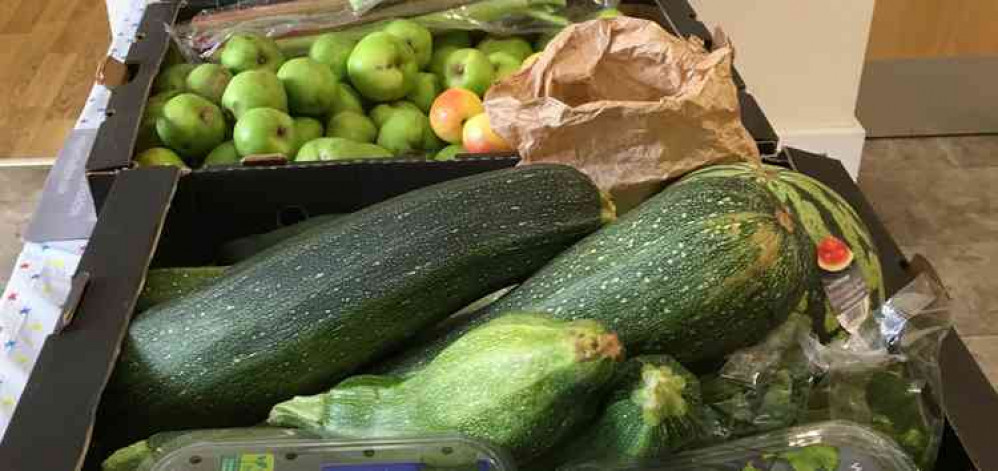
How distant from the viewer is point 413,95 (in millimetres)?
1288

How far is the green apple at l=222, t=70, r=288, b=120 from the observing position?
115cm

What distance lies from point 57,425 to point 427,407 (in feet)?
0.79

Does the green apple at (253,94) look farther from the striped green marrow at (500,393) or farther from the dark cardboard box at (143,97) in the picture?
the striped green marrow at (500,393)

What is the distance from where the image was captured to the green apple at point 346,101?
4.06ft

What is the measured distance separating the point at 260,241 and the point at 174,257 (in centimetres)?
9

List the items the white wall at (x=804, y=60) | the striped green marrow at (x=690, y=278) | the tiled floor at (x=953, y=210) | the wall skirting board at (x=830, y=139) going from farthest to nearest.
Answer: the wall skirting board at (x=830, y=139) → the white wall at (x=804, y=60) → the tiled floor at (x=953, y=210) → the striped green marrow at (x=690, y=278)

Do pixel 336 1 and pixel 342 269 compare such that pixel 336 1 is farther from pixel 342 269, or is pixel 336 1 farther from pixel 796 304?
pixel 796 304

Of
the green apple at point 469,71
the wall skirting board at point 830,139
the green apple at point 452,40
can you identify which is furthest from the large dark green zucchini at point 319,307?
the wall skirting board at point 830,139

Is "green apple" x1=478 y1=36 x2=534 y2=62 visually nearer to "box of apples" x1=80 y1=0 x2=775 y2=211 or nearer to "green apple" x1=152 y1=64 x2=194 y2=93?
"box of apples" x1=80 y1=0 x2=775 y2=211

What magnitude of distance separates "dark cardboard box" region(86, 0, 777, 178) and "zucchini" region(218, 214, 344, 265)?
0.06 meters

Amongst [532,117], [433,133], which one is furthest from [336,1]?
[532,117]

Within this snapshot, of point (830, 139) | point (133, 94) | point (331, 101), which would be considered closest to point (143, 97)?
point (133, 94)

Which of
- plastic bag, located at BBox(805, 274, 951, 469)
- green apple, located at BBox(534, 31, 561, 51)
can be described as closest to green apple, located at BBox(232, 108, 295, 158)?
green apple, located at BBox(534, 31, 561, 51)

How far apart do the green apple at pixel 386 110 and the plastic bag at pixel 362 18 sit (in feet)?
0.51
